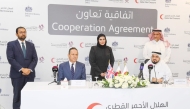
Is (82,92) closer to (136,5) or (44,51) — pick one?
(44,51)

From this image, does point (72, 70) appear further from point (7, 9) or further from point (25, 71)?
point (7, 9)

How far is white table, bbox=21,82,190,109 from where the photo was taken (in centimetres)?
311

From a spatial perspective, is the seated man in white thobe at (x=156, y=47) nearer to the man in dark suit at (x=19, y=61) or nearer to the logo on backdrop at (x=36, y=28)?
the logo on backdrop at (x=36, y=28)

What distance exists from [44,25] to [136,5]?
217 cm

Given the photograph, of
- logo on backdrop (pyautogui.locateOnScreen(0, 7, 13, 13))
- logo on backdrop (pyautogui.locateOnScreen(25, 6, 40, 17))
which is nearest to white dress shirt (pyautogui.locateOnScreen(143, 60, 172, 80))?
logo on backdrop (pyautogui.locateOnScreen(25, 6, 40, 17))

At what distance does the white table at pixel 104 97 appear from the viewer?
311cm

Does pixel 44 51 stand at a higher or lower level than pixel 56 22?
lower

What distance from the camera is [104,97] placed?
3.28m

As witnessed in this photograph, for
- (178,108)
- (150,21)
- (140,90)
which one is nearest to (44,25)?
(150,21)

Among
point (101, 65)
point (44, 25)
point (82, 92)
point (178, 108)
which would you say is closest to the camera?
point (82, 92)

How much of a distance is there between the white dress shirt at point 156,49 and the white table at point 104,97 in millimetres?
2138

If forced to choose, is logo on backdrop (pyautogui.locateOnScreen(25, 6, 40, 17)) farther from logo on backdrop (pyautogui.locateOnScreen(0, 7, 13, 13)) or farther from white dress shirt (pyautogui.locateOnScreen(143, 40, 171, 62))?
white dress shirt (pyautogui.locateOnScreen(143, 40, 171, 62))

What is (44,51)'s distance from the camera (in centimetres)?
559

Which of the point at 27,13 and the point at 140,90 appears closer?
the point at 140,90
